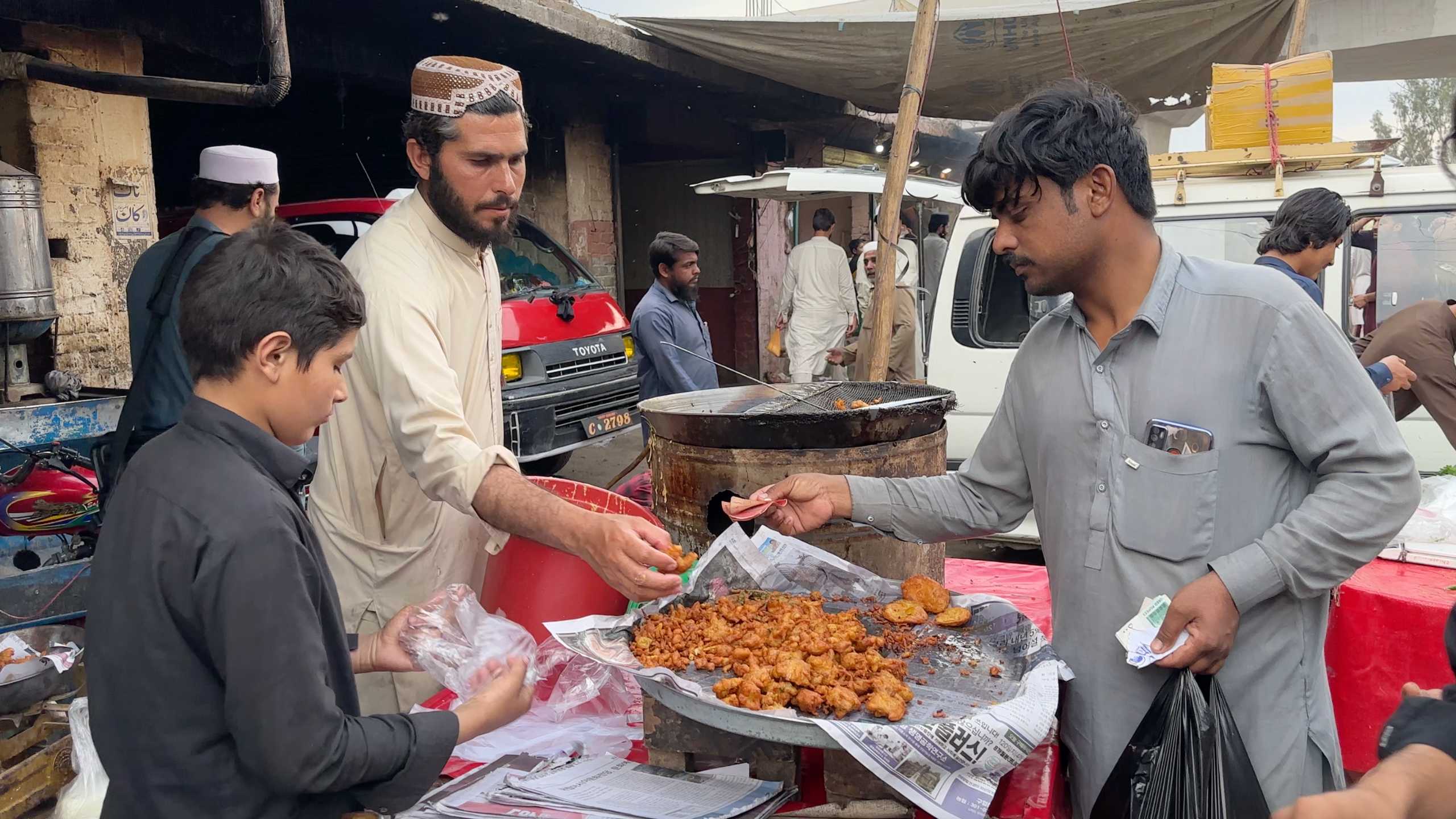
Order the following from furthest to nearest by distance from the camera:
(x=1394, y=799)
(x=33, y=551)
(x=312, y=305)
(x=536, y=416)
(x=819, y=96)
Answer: (x=819, y=96) → (x=536, y=416) → (x=33, y=551) → (x=312, y=305) → (x=1394, y=799)

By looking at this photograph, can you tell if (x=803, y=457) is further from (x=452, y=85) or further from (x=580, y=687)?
(x=452, y=85)

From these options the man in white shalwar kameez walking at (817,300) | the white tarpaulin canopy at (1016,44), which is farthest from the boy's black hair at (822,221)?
the white tarpaulin canopy at (1016,44)

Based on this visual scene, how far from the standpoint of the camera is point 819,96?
12969 mm

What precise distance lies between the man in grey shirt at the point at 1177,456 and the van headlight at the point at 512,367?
5.42m

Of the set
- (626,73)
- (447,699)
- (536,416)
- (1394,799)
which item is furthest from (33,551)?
(626,73)

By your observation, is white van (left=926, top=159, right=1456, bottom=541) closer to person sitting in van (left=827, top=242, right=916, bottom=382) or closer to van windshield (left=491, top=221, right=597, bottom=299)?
person sitting in van (left=827, top=242, right=916, bottom=382)

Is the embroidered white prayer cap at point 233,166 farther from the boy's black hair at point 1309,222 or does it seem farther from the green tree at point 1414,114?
the green tree at point 1414,114

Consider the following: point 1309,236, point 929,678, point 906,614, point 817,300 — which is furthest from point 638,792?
point 817,300

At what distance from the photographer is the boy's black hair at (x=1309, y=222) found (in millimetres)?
4473

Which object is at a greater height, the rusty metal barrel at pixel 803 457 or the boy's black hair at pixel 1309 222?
the boy's black hair at pixel 1309 222

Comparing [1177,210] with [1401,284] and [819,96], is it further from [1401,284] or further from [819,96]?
[819,96]

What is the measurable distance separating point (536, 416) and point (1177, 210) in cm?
432

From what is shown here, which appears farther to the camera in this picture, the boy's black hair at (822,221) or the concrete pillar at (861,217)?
the concrete pillar at (861,217)

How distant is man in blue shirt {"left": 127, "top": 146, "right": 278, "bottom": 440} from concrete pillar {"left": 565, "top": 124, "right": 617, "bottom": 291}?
6618 millimetres
